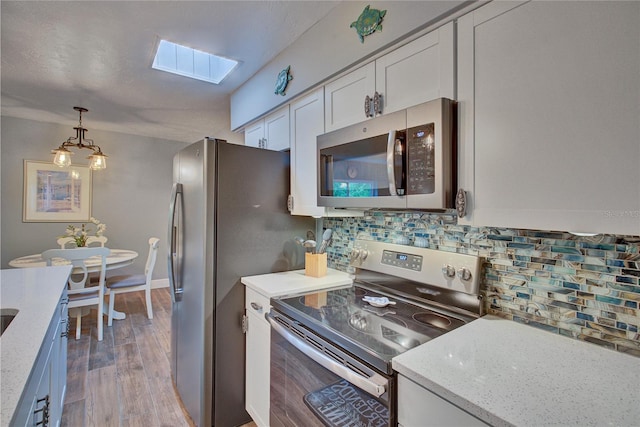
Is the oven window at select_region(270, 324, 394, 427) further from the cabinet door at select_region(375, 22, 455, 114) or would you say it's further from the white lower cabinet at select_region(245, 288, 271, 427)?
the cabinet door at select_region(375, 22, 455, 114)

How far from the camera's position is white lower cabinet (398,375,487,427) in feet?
2.56

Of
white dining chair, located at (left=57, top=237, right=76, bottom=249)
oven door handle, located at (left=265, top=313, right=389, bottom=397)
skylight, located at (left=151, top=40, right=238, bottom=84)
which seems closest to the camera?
oven door handle, located at (left=265, top=313, right=389, bottom=397)

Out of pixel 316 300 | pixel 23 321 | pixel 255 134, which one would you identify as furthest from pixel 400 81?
pixel 23 321

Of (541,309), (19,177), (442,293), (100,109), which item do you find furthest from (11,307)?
(19,177)

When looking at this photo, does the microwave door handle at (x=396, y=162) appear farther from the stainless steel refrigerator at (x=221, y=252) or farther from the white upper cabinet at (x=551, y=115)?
the stainless steel refrigerator at (x=221, y=252)

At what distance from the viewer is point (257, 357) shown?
1711mm

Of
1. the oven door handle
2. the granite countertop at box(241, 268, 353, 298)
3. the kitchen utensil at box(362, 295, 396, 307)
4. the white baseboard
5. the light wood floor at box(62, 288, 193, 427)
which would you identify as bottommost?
the light wood floor at box(62, 288, 193, 427)

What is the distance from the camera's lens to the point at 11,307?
1334 millimetres

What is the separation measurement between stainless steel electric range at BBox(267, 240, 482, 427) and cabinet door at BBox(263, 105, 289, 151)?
947 mm

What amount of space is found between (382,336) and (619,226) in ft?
2.47

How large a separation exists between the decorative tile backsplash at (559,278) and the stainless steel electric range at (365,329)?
9 centimetres

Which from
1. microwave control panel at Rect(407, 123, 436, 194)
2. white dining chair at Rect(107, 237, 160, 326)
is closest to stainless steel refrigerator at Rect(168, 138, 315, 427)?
microwave control panel at Rect(407, 123, 436, 194)

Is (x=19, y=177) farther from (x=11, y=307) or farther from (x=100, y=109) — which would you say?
(x=11, y=307)

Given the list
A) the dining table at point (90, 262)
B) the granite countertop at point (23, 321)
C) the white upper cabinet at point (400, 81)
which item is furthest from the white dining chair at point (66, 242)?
the white upper cabinet at point (400, 81)
